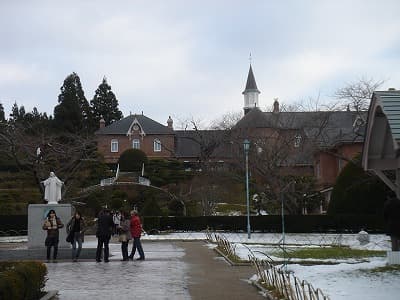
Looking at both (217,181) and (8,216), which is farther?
(217,181)

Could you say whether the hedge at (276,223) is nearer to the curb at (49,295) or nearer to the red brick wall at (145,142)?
the curb at (49,295)

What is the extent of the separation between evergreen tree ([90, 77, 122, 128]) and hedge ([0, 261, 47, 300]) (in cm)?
8735

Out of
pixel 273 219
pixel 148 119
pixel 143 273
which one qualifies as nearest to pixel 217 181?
pixel 273 219

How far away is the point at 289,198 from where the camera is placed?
139ft

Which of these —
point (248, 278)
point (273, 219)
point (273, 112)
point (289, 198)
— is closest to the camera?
point (248, 278)

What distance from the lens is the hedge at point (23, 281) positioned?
30.2 feet

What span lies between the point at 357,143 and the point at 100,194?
22.8 meters

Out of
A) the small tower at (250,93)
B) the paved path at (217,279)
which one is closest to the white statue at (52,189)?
the paved path at (217,279)

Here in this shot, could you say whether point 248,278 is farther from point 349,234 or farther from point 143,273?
point 349,234

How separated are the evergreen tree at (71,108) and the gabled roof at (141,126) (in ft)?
10.1

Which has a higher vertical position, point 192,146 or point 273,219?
point 192,146

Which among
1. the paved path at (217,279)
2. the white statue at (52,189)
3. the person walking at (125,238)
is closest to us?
the paved path at (217,279)

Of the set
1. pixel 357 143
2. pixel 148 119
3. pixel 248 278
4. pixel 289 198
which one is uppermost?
pixel 148 119

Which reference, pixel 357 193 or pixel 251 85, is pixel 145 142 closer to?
pixel 251 85
